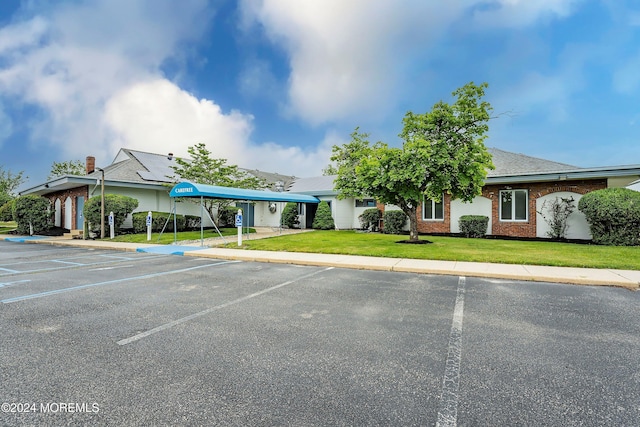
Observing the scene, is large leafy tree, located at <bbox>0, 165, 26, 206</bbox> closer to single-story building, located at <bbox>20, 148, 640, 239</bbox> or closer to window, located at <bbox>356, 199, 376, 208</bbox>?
single-story building, located at <bbox>20, 148, 640, 239</bbox>

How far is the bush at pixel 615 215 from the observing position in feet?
39.2

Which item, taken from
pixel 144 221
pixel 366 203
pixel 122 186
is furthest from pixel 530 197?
pixel 122 186

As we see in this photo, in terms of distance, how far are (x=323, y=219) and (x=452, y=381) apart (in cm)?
1952

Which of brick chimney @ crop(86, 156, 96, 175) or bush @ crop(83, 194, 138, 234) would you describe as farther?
brick chimney @ crop(86, 156, 96, 175)

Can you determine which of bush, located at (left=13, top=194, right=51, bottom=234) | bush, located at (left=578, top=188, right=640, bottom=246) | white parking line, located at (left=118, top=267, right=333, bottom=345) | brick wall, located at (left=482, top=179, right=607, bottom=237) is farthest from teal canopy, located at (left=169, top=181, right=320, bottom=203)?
bush, located at (left=578, top=188, right=640, bottom=246)

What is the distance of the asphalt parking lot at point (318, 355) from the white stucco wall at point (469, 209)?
10.9m

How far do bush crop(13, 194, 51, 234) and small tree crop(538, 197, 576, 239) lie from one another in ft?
98.1

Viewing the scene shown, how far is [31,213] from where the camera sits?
814 inches

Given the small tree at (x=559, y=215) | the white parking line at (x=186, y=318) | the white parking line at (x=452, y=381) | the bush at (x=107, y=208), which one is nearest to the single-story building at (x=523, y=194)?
the small tree at (x=559, y=215)

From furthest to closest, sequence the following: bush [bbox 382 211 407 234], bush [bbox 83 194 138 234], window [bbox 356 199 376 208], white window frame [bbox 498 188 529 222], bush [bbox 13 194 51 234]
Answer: window [bbox 356 199 376 208]
bush [bbox 13 194 51 234]
bush [bbox 382 211 407 234]
bush [bbox 83 194 138 234]
white window frame [bbox 498 188 529 222]

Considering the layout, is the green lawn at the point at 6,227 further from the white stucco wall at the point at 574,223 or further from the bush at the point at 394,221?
the white stucco wall at the point at 574,223

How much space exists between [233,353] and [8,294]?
5427 mm

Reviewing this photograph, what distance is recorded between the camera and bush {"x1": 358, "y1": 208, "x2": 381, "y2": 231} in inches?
795

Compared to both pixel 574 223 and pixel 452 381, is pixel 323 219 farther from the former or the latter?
pixel 452 381
